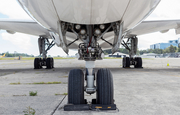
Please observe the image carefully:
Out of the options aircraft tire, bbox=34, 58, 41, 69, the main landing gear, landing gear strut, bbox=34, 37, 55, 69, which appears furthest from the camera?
aircraft tire, bbox=34, 58, 41, 69

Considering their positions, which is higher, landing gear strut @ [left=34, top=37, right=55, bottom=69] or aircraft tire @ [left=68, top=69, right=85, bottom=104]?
landing gear strut @ [left=34, top=37, right=55, bottom=69]

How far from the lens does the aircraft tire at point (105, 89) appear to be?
2.26m

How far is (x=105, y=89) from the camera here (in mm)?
2270

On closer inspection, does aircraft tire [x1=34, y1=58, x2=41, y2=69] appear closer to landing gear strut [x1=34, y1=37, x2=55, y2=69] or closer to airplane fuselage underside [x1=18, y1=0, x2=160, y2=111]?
landing gear strut [x1=34, y1=37, x2=55, y2=69]

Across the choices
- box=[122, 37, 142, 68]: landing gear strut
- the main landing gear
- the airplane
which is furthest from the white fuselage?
box=[122, 37, 142, 68]: landing gear strut

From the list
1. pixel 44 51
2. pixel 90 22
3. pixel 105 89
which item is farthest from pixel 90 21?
pixel 44 51

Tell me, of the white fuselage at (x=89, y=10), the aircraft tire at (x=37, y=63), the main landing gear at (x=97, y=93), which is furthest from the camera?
the aircraft tire at (x=37, y=63)

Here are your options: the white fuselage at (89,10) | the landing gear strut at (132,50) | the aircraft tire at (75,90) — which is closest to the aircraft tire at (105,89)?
the aircraft tire at (75,90)

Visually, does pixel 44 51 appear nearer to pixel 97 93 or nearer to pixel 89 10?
pixel 97 93

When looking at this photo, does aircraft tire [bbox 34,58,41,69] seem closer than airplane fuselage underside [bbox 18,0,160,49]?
No

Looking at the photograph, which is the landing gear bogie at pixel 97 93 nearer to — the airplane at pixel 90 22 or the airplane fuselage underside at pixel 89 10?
the airplane at pixel 90 22

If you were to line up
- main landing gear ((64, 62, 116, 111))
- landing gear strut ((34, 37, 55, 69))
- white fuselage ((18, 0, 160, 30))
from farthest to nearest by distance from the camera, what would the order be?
landing gear strut ((34, 37, 55, 69))
main landing gear ((64, 62, 116, 111))
white fuselage ((18, 0, 160, 30))

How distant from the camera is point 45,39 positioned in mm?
8742

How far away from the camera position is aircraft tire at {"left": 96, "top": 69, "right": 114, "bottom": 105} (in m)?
2.26
